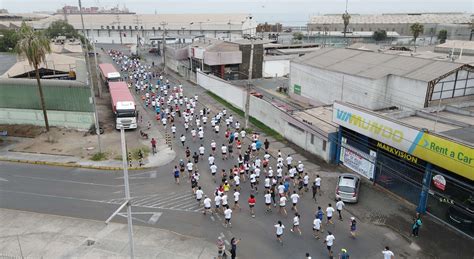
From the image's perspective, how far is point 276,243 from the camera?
57.3 feet

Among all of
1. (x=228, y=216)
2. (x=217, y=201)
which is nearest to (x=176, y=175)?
(x=217, y=201)

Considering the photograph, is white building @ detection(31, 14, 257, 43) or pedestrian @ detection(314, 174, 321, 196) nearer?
pedestrian @ detection(314, 174, 321, 196)

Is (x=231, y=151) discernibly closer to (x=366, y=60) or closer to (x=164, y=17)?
(x=366, y=60)

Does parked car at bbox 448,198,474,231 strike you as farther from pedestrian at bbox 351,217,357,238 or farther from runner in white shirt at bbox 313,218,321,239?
runner in white shirt at bbox 313,218,321,239

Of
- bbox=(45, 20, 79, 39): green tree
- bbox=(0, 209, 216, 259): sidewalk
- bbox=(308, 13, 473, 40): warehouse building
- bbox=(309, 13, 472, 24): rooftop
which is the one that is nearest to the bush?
bbox=(0, 209, 216, 259): sidewalk

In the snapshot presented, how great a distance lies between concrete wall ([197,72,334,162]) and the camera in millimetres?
27402

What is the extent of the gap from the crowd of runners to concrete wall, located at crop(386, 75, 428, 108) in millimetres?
11557

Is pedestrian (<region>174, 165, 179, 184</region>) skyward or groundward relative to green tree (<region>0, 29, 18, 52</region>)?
groundward

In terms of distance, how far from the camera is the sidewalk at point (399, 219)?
1694cm

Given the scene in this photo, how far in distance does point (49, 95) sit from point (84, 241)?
21.3 m

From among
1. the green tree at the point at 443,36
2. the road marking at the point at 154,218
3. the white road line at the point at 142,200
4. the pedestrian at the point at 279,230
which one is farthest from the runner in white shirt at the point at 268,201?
the green tree at the point at 443,36

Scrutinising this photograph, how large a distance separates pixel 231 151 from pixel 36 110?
20230 millimetres

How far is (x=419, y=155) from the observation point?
19234mm

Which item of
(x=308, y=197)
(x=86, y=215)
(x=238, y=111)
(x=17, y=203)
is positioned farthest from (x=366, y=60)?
(x=17, y=203)
